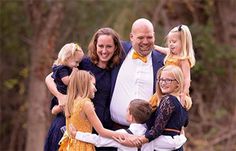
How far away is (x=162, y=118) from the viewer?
5.63 metres

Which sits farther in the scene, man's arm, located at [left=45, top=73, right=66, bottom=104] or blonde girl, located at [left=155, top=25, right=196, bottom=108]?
man's arm, located at [left=45, top=73, right=66, bottom=104]

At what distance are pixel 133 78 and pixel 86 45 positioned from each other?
8.74 m

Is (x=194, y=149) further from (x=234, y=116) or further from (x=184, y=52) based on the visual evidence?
(x=184, y=52)

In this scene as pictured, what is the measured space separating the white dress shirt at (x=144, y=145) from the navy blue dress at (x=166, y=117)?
53 mm

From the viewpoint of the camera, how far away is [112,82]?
6102 mm

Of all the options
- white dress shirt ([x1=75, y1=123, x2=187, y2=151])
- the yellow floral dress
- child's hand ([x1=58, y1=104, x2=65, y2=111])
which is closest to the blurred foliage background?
child's hand ([x1=58, y1=104, x2=65, y2=111])

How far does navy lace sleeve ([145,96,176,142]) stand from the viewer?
563 centimetres

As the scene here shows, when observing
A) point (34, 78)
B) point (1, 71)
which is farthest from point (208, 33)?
point (1, 71)

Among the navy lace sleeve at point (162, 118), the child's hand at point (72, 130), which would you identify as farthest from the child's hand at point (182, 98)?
the child's hand at point (72, 130)

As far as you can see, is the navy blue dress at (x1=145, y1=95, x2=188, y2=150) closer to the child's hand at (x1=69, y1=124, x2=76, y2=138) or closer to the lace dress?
the lace dress

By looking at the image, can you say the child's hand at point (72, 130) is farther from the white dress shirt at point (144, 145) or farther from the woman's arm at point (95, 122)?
the woman's arm at point (95, 122)

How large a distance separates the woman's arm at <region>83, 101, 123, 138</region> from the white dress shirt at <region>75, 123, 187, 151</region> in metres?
0.05

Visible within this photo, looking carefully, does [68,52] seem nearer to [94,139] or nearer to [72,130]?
[72,130]

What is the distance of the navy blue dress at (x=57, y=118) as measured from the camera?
6113mm
